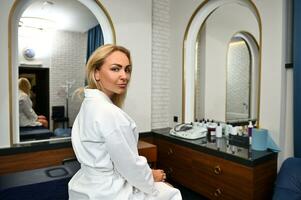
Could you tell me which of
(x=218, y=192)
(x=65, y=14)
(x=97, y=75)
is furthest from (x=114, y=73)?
(x=65, y=14)

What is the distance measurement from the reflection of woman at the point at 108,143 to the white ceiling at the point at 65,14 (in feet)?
6.20

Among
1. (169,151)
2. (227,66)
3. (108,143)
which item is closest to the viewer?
(108,143)

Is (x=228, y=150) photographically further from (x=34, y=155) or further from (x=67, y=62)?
(x=67, y=62)

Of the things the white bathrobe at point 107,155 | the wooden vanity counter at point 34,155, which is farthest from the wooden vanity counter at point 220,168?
the white bathrobe at point 107,155

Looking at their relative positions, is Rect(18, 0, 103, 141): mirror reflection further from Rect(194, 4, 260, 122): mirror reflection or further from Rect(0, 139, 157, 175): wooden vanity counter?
Rect(194, 4, 260, 122): mirror reflection

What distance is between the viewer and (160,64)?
3.16 m

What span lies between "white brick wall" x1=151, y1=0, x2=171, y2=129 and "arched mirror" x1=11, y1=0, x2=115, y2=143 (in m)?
0.69

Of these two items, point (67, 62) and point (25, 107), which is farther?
point (67, 62)

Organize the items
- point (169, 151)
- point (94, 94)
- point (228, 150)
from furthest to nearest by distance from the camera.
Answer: point (169, 151) → point (228, 150) → point (94, 94)

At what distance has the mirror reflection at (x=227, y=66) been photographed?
2.54m

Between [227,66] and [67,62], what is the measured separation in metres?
2.27

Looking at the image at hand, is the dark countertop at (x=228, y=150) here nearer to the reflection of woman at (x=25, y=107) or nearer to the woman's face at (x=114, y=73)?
the woman's face at (x=114, y=73)

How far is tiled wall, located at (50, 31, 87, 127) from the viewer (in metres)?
3.25

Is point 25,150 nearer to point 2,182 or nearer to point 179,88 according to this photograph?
point 2,182
